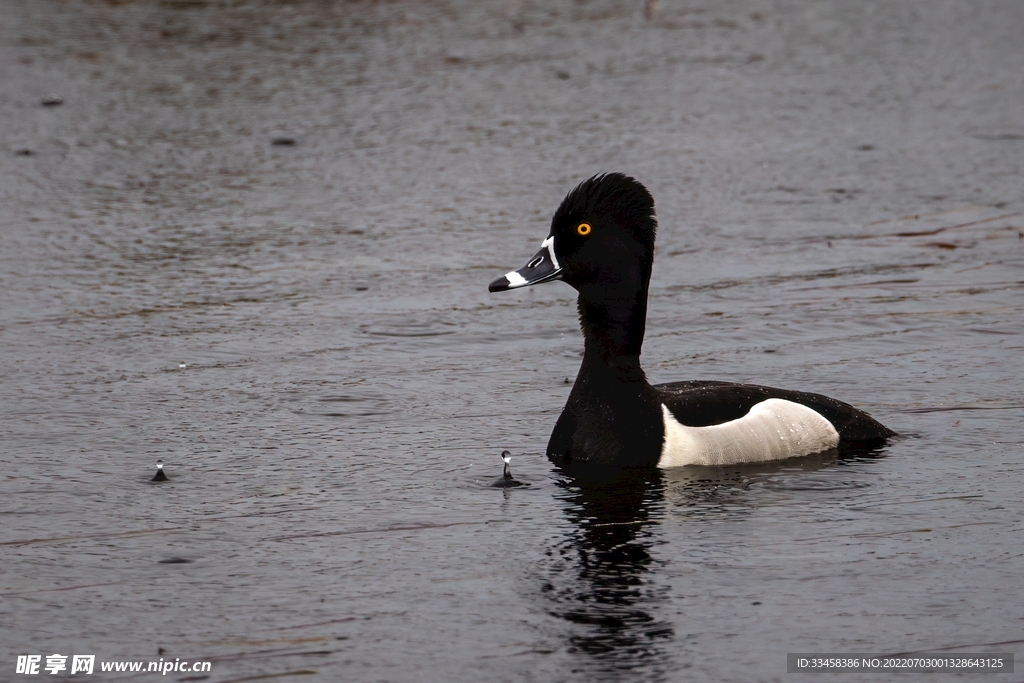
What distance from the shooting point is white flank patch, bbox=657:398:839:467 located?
24.2ft

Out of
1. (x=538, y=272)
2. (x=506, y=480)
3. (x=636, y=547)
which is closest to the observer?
(x=636, y=547)

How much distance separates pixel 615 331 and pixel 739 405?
2.17ft

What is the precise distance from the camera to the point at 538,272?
302 inches

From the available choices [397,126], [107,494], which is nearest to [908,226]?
[397,126]

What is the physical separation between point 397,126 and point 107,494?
Answer: 8.69 metres

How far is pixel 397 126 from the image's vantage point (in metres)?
15.3

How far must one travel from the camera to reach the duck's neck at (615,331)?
754 cm

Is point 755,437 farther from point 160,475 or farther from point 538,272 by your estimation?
point 160,475

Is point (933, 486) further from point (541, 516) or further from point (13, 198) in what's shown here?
point (13, 198)

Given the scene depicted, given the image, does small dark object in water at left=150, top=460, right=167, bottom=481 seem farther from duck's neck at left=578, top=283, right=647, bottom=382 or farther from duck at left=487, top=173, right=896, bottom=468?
duck's neck at left=578, top=283, right=647, bottom=382

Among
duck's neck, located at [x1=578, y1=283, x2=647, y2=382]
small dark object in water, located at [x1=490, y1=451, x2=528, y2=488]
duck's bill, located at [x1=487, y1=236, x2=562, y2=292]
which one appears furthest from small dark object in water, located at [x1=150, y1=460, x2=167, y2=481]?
duck's neck, located at [x1=578, y1=283, x2=647, y2=382]

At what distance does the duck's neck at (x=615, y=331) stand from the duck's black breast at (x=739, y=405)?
8.9 inches

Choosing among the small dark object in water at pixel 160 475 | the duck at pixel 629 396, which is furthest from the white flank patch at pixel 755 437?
the small dark object in water at pixel 160 475

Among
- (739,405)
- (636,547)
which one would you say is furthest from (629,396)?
(636,547)
